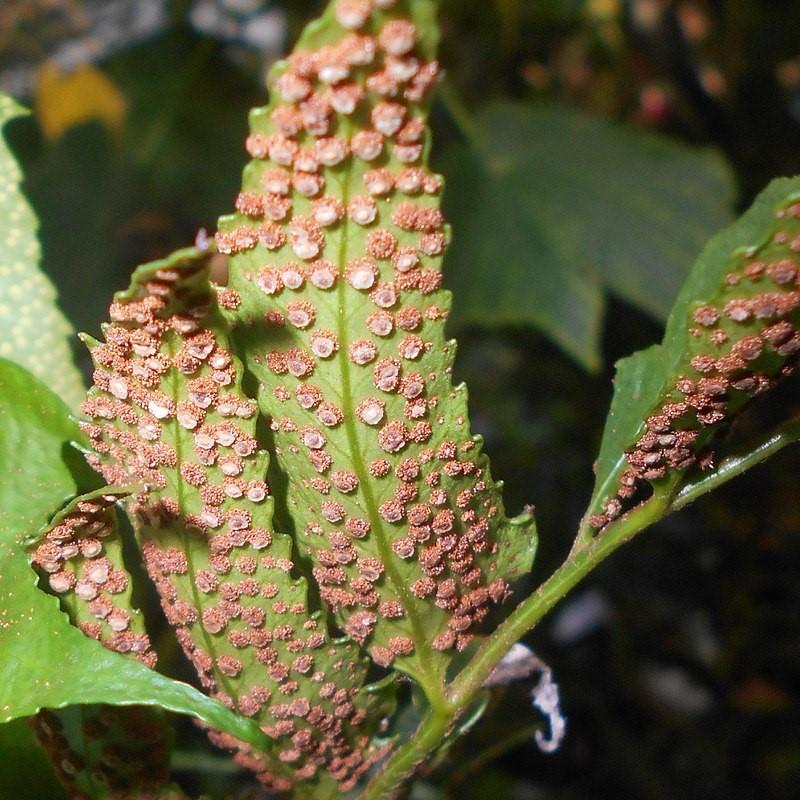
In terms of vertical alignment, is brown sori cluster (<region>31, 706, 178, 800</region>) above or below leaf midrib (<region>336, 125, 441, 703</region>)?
below

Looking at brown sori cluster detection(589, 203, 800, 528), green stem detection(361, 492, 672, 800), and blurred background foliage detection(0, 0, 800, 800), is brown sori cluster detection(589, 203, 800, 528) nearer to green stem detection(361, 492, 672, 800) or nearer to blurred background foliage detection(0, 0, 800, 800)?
green stem detection(361, 492, 672, 800)

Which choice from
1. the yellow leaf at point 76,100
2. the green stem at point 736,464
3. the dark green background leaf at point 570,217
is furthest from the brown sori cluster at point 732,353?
the yellow leaf at point 76,100

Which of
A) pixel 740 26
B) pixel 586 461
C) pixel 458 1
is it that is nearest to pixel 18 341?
pixel 458 1

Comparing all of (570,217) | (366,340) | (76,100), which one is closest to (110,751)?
(366,340)

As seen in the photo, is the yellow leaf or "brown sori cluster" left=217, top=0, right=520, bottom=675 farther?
the yellow leaf

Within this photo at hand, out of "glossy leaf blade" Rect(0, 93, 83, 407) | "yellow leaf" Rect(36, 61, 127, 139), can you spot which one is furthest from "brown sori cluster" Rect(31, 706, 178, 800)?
"yellow leaf" Rect(36, 61, 127, 139)

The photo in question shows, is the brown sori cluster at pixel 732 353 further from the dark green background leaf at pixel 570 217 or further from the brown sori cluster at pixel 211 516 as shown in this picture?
the dark green background leaf at pixel 570 217
